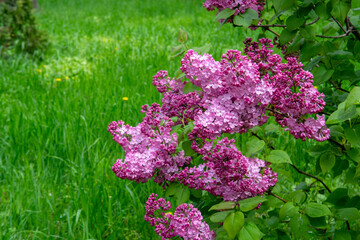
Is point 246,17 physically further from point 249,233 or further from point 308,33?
point 249,233

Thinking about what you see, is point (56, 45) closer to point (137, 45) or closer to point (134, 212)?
point (137, 45)

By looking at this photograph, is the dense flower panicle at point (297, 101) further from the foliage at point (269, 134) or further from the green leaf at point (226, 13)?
the green leaf at point (226, 13)

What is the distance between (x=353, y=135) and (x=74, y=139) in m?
2.29

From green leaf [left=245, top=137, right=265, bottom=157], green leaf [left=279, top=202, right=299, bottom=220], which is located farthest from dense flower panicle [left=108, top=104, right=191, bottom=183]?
green leaf [left=279, top=202, right=299, bottom=220]

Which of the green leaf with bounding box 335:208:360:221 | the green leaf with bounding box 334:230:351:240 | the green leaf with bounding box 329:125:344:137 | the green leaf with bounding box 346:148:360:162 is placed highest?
the green leaf with bounding box 329:125:344:137

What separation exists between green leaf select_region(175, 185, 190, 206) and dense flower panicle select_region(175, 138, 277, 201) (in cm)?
4

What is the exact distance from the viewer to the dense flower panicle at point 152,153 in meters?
1.36

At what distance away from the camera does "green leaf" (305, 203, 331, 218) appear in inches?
51.6

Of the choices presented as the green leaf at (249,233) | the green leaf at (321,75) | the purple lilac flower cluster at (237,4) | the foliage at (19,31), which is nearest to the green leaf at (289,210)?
the green leaf at (249,233)

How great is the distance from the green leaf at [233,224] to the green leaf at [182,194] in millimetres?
194

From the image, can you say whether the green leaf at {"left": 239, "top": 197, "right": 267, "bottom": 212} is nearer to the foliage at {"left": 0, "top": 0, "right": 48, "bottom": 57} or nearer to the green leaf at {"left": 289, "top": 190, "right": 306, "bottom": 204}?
the green leaf at {"left": 289, "top": 190, "right": 306, "bottom": 204}

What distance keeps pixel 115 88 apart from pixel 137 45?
242 cm

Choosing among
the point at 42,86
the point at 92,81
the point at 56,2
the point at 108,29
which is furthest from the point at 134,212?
the point at 56,2

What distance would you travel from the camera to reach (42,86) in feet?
15.3
